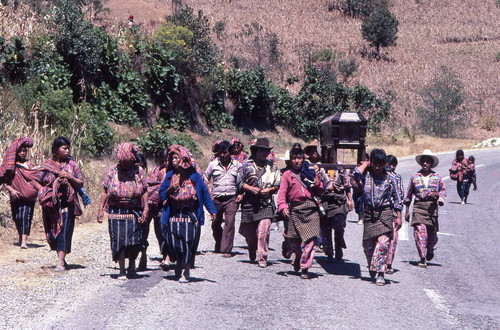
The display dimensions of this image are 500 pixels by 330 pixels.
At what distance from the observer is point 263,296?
859cm

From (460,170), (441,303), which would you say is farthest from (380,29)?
(441,303)

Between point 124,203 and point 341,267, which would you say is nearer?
point 124,203

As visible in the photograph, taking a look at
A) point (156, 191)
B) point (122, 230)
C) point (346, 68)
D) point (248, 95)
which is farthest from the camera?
point (346, 68)

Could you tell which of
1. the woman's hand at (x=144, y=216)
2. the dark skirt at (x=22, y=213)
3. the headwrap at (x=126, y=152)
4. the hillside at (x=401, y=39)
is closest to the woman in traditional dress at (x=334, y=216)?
the woman's hand at (x=144, y=216)

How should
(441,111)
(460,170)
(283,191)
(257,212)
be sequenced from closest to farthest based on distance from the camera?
1. (283,191)
2. (257,212)
3. (460,170)
4. (441,111)

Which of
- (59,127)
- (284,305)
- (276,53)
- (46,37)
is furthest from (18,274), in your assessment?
(276,53)

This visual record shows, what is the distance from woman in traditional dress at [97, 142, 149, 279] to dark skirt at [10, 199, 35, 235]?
302cm

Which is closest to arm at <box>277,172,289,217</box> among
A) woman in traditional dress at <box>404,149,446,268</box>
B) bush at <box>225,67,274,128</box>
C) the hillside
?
woman in traditional dress at <box>404,149,446,268</box>

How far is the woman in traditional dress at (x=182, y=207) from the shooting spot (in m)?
9.26

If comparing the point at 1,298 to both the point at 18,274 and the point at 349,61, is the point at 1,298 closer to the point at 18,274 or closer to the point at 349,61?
the point at 18,274

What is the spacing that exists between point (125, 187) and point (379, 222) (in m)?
3.55

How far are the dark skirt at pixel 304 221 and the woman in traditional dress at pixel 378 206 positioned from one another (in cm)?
71

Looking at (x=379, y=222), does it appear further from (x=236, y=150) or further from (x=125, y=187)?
(x=236, y=150)

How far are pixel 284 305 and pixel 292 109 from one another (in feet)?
128
